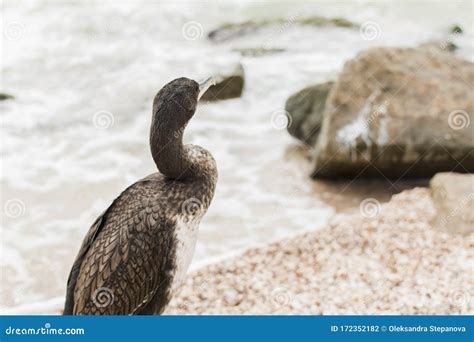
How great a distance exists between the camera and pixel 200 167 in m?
2.76

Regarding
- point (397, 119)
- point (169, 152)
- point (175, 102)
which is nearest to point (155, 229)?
point (169, 152)

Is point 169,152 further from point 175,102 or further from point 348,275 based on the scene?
point 348,275

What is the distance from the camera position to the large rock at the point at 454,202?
4652 millimetres

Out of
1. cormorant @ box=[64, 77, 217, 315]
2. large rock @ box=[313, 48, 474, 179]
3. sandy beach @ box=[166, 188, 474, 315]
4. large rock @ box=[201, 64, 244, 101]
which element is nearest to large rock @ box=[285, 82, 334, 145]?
large rock @ box=[313, 48, 474, 179]

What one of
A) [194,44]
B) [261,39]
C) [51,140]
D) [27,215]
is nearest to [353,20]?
[261,39]

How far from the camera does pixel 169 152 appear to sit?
8.51 ft

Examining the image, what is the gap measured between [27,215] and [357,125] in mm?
3014

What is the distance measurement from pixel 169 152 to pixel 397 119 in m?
3.56

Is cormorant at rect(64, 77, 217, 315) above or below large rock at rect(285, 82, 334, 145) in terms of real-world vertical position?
below

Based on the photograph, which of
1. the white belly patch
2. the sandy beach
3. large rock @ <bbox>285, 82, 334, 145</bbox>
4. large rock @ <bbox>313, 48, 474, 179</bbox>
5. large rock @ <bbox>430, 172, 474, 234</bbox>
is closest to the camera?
the white belly patch

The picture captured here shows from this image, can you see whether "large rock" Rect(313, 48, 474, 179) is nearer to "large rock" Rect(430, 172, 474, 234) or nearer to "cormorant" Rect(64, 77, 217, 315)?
"large rock" Rect(430, 172, 474, 234)

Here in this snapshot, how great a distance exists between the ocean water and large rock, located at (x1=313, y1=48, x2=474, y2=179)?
0.36 meters

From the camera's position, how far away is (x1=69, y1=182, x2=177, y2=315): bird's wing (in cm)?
261

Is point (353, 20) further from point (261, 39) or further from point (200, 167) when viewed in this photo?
point (200, 167)
